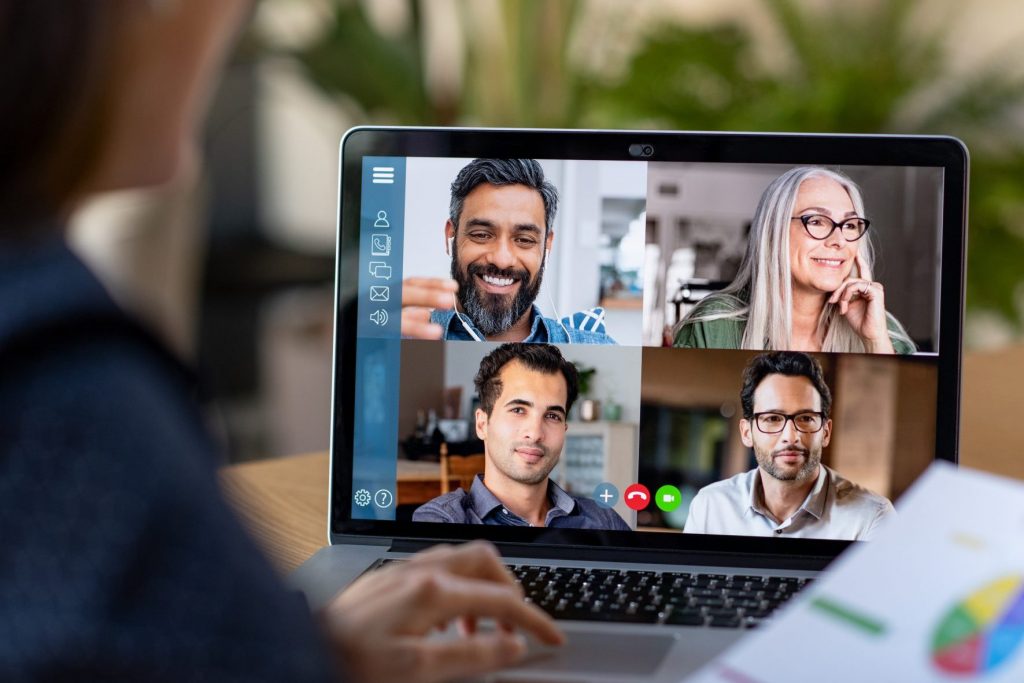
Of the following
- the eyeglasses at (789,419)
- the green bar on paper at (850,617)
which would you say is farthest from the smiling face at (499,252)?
the green bar on paper at (850,617)

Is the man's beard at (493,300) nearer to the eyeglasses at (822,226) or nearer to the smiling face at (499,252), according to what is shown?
the smiling face at (499,252)

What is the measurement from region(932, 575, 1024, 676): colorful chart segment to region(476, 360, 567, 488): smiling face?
0.41 meters

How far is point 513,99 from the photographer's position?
2732 millimetres

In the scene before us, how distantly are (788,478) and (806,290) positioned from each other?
15 centimetres

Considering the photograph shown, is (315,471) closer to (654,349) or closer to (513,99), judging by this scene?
(654,349)

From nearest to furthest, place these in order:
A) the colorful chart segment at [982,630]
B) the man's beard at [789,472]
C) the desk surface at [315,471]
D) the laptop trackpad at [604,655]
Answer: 1. the colorful chart segment at [982,630]
2. the laptop trackpad at [604,655]
3. the man's beard at [789,472]
4. the desk surface at [315,471]

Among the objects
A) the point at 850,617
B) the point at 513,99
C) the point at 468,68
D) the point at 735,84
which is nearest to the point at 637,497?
the point at 850,617

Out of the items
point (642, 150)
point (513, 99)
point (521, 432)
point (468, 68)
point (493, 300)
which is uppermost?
point (468, 68)

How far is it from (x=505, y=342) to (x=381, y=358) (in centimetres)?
10

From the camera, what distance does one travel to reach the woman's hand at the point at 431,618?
0.45 metres

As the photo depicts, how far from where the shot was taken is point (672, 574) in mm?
769

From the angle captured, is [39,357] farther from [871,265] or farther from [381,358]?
[871,265]

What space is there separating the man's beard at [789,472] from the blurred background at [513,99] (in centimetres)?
166

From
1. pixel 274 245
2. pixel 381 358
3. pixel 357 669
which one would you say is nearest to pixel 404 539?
pixel 381 358
